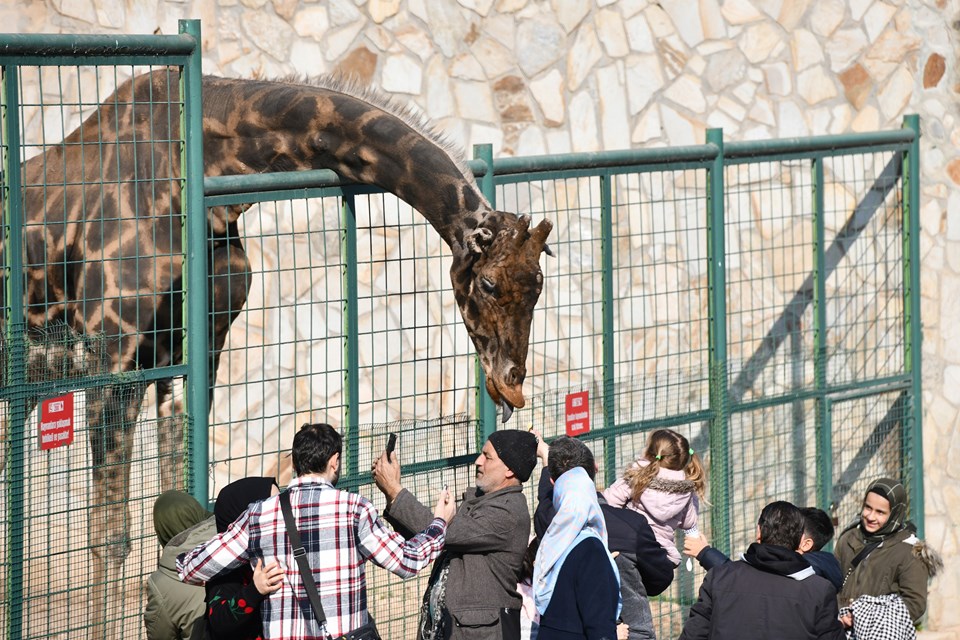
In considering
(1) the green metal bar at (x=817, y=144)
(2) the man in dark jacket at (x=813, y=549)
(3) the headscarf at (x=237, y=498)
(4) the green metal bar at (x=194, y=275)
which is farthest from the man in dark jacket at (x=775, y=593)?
(1) the green metal bar at (x=817, y=144)

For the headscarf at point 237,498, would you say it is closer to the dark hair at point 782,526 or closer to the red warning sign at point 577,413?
the dark hair at point 782,526

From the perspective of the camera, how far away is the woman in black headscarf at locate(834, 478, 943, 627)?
235 inches

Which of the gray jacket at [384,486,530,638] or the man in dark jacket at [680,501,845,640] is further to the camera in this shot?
the gray jacket at [384,486,530,638]

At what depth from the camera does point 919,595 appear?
595 cm

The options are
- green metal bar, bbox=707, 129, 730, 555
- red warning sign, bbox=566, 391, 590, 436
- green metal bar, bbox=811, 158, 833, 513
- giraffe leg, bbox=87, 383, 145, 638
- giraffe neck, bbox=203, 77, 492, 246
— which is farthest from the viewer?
green metal bar, bbox=811, 158, 833, 513

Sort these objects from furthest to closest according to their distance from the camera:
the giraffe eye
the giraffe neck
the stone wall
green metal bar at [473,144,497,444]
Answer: the stone wall
green metal bar at [473,144,497,444]
the giraffe neck
the giraffe eye

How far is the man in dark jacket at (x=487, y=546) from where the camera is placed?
5020 mm

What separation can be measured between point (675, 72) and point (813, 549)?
443cm

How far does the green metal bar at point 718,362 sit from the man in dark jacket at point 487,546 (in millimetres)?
2393

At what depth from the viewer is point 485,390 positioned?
6.32 metres

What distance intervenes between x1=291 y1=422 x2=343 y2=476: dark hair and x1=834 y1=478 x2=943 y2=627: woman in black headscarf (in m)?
2.61

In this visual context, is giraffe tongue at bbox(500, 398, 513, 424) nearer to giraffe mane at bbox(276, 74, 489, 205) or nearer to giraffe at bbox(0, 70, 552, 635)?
giraffe at bbox(0, 70, 552, 635)

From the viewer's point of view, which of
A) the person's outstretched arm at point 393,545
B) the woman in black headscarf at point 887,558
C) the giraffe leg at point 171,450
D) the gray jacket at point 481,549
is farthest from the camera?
the woman in black headscarf at point 887,558

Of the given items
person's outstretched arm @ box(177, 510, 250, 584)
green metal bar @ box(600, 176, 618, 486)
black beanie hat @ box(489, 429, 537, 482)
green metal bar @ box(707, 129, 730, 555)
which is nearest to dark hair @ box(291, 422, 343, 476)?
person's outstretched arm @ box(177, 510, 250, 584)
